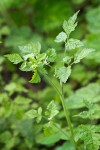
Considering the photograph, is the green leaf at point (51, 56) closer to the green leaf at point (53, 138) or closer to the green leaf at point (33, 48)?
the green leaf at point (33, 48)

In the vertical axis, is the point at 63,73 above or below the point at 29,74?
below

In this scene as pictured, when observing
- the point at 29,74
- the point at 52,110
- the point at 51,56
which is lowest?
the point at 52,110

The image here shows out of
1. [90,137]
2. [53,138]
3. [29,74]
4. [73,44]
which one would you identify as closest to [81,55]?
[73,44]

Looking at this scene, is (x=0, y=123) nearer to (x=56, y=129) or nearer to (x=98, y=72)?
(x=56, y=129)

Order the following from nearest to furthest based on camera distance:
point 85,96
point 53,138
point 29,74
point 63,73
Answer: point 63,73, point 53,138, point 85,96, point 29,74

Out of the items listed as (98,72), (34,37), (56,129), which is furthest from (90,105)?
(34,37)

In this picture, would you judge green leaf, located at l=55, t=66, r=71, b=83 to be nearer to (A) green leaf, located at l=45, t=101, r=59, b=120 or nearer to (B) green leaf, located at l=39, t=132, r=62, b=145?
(A) green leaf, located at l=45, t=101, r=59, b=120

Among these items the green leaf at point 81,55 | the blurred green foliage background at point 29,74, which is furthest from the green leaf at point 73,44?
the blurred green foliage background at point 29,74

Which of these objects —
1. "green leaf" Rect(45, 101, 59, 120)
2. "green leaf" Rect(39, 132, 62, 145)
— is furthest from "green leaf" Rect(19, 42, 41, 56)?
"green leaf" Rect(39, 132, 62, 145)

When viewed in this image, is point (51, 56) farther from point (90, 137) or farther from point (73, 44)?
point (90, 137)
